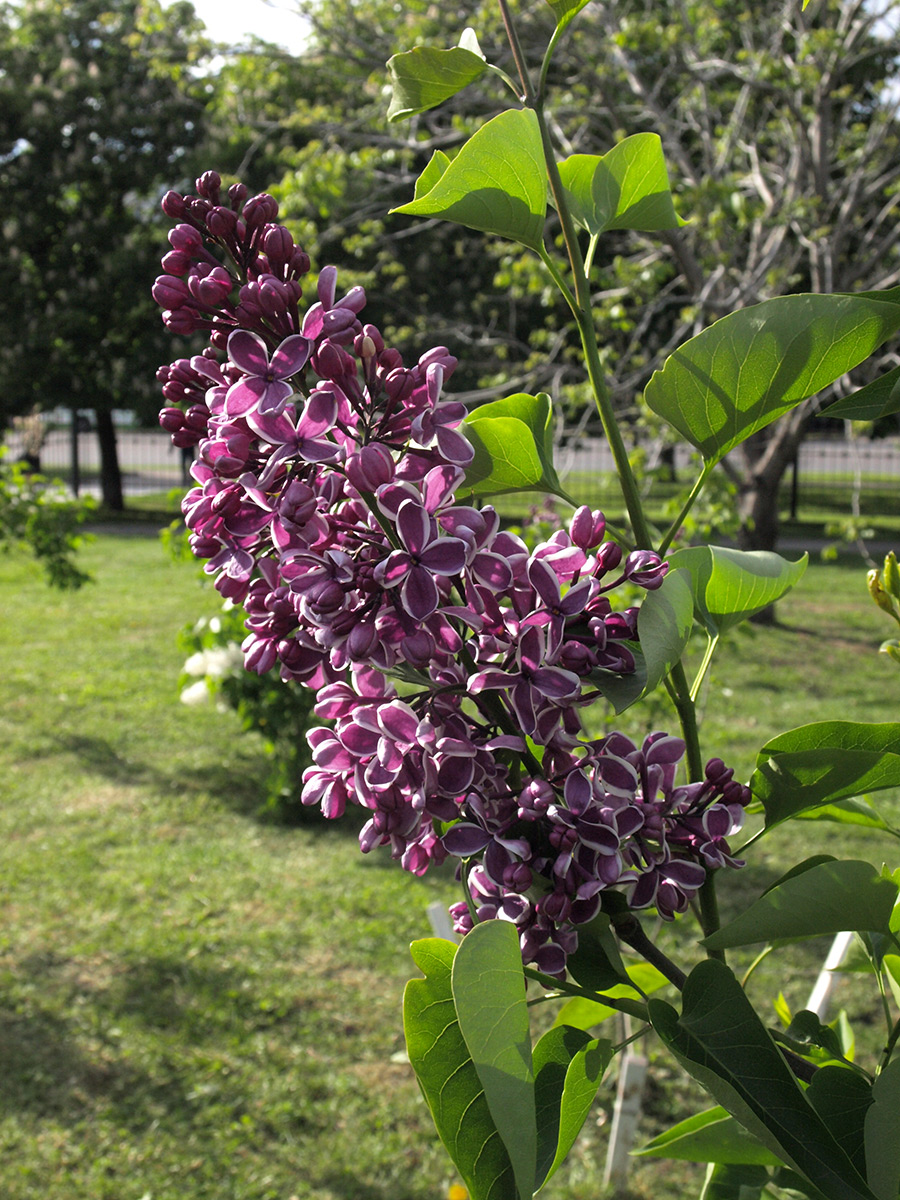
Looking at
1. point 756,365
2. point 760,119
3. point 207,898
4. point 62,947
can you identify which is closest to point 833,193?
point 760,119

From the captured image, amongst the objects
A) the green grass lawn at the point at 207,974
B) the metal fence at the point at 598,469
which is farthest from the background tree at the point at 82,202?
the green grass lawn at the point at 207,974

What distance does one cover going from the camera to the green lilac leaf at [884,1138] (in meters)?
0.54

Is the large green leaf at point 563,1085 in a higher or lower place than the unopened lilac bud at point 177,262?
lower

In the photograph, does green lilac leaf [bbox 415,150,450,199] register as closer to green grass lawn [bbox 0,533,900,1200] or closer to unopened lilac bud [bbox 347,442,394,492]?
unopened lilac bud [bbox 347,442,394,492]

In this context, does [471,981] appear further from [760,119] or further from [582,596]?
[760,119]

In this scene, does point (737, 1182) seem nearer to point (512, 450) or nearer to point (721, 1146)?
point (721, 1146)

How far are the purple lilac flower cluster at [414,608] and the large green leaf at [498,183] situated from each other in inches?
3.0

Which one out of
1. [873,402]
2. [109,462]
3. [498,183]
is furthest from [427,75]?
[109,462]

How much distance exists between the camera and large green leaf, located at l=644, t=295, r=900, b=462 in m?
0.58

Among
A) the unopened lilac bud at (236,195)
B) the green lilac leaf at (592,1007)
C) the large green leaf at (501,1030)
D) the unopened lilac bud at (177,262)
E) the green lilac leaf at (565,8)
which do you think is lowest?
the green lilac leaf at (592,1007)

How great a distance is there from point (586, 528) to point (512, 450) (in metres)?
0.07

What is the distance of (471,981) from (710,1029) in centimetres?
17

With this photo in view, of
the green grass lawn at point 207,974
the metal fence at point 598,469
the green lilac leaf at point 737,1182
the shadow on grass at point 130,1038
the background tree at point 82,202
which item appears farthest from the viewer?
the metal fence at point 598,469

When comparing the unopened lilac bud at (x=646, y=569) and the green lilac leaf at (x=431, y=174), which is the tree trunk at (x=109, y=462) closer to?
the green lilac leaf at (x=431, y=174)
